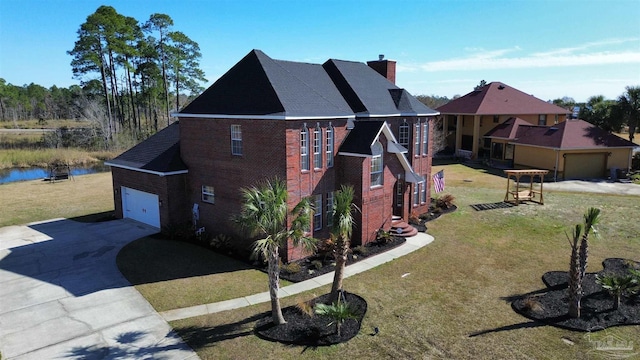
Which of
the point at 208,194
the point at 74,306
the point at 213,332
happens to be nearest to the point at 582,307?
the point at 213,332

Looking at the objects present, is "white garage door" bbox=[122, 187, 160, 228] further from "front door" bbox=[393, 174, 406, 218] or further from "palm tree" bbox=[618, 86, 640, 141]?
"palm tree" bbox=[618, 86, 640, 141]

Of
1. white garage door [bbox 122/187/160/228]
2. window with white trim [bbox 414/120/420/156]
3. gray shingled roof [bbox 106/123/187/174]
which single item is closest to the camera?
gray shingled roof [bbox 106/123/187/174]

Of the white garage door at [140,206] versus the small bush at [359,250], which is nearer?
the small bush at [359,250]

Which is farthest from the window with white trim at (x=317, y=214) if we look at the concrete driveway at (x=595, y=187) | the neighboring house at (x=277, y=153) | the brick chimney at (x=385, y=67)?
the concrete driveway at (x=595, y=187)

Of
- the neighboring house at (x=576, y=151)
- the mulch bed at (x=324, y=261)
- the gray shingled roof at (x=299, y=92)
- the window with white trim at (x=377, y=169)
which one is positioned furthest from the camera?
the neighboring house at (x=576, y=151)

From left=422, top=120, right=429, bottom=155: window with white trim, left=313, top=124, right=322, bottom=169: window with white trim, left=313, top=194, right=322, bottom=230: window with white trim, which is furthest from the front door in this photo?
left=313, top=124, right=322, bottom=169: window with white trim

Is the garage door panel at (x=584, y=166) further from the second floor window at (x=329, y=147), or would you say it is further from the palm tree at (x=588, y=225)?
the second floor window at (x=329, y=147)
